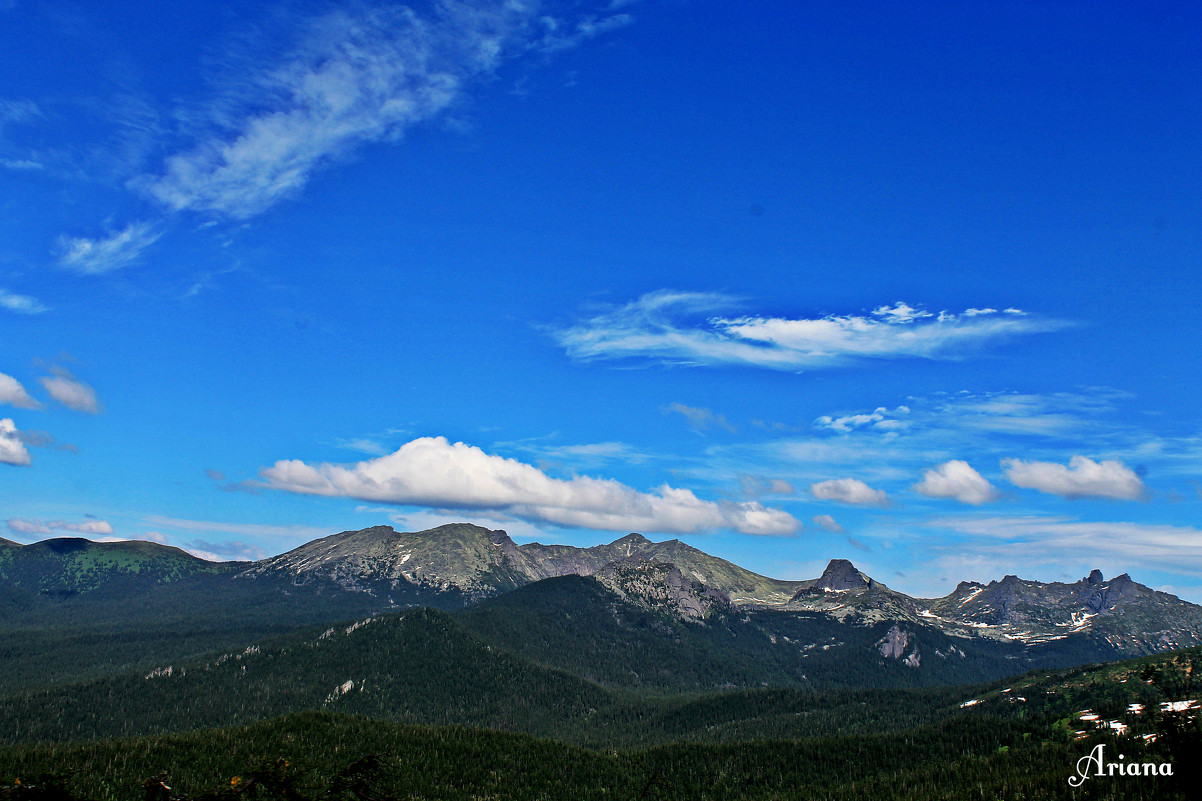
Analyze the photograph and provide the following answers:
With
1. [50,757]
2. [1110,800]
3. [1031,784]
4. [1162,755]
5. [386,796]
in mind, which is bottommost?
[50,757]

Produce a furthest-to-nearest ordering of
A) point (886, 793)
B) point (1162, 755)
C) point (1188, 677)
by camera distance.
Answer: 1. point (886, 793)
2. point (1162, 755)
3. point (1188, 677)

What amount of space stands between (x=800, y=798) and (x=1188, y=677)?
18948cm

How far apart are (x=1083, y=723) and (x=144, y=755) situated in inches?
10922

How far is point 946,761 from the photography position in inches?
7741

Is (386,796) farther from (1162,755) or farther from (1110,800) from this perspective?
(1110,800)

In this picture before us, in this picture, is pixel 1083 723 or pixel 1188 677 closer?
pixel 1188 677

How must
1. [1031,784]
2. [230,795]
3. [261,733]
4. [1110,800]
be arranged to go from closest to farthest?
[230,795] < [1110,800] < [1031,784] < [261,733]

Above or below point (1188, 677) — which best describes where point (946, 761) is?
below

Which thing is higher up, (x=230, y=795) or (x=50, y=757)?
(x=230, y=795)

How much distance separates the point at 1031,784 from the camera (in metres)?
134

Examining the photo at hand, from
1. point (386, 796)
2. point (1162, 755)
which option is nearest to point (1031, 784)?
point (1162, 755)

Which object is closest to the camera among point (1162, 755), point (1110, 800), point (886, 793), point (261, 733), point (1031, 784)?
point (1162, 755)

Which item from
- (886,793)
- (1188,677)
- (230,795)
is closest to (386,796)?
(230,795)

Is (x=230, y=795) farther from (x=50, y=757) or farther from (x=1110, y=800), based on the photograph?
(x=50, y=757)
